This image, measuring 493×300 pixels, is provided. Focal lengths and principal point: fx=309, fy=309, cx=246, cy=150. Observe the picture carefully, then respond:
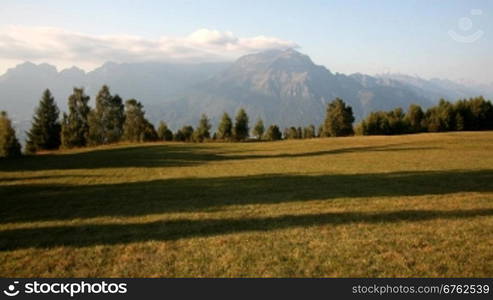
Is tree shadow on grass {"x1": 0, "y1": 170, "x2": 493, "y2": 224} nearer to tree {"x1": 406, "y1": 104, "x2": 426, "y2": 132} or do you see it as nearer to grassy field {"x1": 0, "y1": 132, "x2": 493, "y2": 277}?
grassy field {"x1": 0, "y1": 132, "x2": 493, "y2": 277}

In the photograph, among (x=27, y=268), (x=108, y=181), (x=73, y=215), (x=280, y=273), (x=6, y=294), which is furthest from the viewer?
(x=108, y=181)

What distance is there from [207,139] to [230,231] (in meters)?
99.0

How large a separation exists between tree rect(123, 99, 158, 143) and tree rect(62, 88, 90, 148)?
36.1ft

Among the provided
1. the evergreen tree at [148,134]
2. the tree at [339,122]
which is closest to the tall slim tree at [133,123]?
the evergreen tree at [148,134]

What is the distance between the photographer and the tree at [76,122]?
84812 millimetres

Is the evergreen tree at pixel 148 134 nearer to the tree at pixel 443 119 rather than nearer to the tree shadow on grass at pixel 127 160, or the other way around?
the tree shadow on grass at pixel 127 160

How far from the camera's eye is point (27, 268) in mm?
9586

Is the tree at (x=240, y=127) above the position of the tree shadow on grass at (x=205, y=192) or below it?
above

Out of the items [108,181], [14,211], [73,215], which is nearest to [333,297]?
[73,215]

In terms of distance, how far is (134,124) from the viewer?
96812 millimetres

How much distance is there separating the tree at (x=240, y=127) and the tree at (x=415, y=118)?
185 feet

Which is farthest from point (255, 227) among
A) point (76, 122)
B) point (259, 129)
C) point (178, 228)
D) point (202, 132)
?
point (259, 129)

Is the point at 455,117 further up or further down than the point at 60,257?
further up

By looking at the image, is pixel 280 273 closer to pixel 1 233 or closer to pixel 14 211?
pixel 1 233
